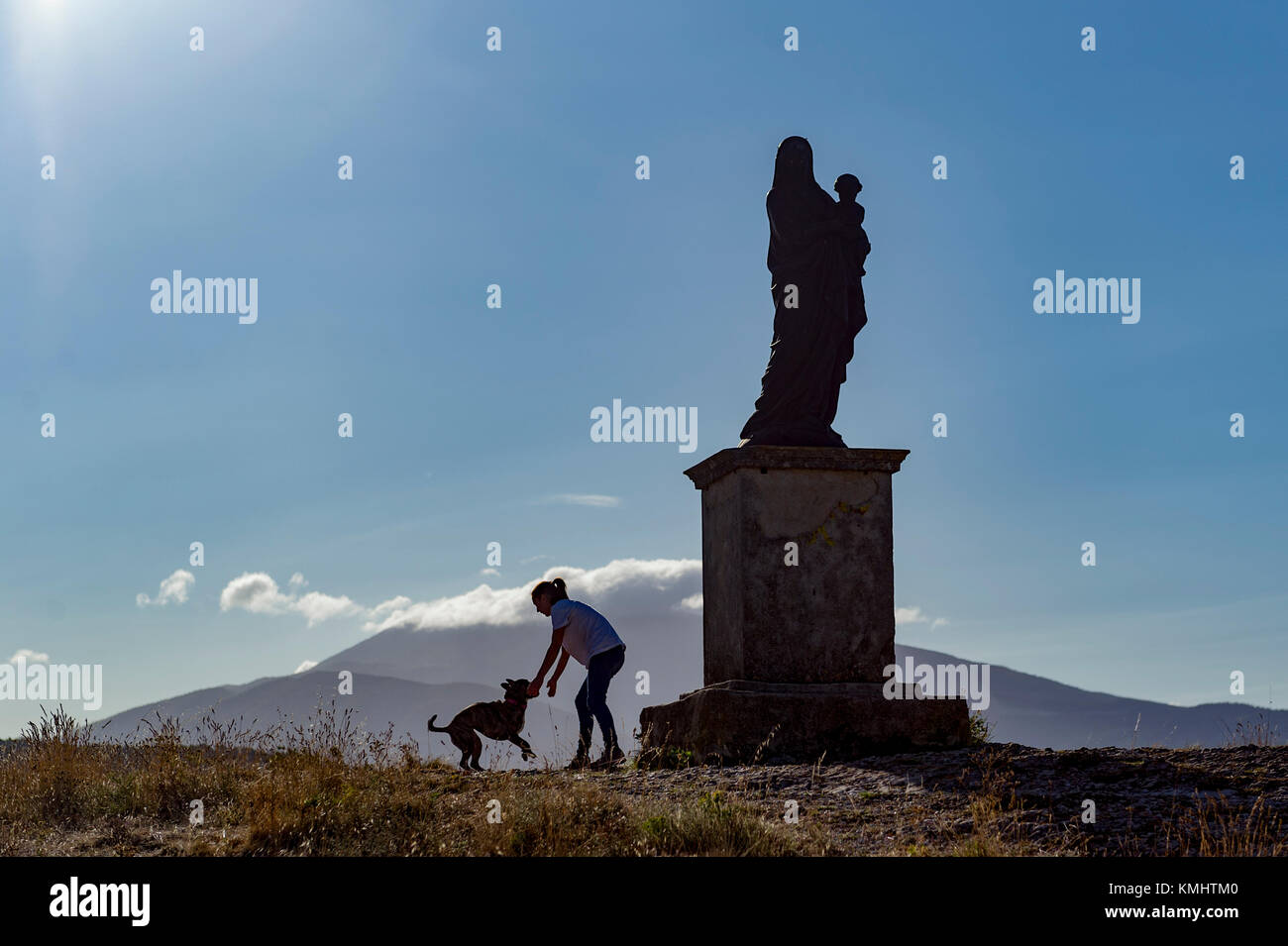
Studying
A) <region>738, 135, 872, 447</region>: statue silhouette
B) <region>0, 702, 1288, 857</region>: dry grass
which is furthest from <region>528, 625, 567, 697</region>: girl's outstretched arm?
<region>738, 135, 872, 447</region>: statue silhouette

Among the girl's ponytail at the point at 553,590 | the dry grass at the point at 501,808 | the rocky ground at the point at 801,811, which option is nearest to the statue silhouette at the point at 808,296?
the girl's ponytail at the point at 553,590

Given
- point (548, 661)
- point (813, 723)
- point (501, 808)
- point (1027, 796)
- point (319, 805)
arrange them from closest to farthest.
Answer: point (501, 808)
point (1027, 796)
point (319, 805)
point (813, 723)
point (548, 661)

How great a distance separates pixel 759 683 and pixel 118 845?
4.56 meters

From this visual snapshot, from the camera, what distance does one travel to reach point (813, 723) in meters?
9.16

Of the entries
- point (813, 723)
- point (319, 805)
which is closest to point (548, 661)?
point (813, 723)

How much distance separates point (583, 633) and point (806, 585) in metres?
1.79

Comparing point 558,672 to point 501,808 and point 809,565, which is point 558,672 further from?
point 501,808

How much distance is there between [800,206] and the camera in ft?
36.0

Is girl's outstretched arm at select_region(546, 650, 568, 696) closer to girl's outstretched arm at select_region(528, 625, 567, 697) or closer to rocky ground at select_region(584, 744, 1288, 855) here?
A: girl's outstretched arm at select_region(528, 625, 567, 697)

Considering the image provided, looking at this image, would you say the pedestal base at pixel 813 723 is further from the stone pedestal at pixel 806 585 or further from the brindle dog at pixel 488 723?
the brindle dog at pixel 488 723

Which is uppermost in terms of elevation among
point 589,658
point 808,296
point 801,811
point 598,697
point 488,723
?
point 808,296

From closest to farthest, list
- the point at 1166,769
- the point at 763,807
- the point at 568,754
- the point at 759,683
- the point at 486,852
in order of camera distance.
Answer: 1. the point at 486,852
2. the point at 763,807
3. the point at 1166,769
4. the point at 568,754
5. the point at 759,683
